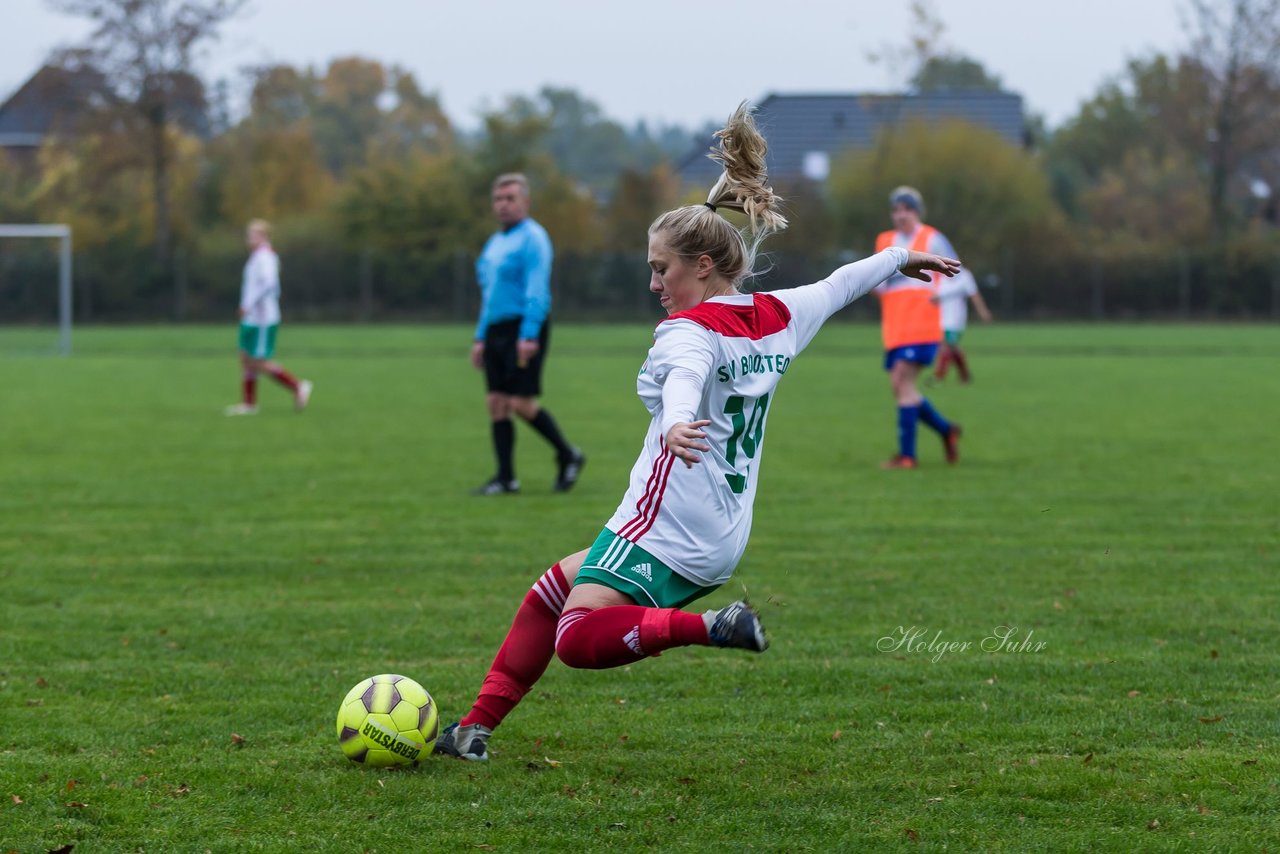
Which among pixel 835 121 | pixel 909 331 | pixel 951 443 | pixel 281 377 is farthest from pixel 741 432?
pixel 835 121

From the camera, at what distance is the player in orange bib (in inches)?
442

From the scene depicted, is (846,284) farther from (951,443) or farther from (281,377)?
(281,377)

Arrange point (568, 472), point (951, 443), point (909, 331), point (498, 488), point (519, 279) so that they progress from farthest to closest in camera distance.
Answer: point (951, 443) → point (909, 331) → point (568, 472) → point (498, 488) → point (519, 279)

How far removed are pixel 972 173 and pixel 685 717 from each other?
Result: 43.3 m

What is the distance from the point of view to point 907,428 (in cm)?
1141

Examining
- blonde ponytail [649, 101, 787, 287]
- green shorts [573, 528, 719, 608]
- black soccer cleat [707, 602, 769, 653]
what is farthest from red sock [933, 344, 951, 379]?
black soccer cleat [707, 602, 769, 653]

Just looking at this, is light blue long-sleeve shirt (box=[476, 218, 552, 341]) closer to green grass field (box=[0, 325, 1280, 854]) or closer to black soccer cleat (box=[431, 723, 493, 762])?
green grass field (box=[0, 325, 1280, 854])

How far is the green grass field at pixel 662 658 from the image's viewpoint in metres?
3.94

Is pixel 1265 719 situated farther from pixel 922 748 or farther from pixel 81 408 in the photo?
pixel 81 408

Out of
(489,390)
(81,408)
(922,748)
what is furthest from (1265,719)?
(81,408)

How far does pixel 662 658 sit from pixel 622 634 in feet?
6.45

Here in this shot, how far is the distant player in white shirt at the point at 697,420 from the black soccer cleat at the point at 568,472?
6139mm

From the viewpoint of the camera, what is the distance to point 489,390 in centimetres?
A: 1008

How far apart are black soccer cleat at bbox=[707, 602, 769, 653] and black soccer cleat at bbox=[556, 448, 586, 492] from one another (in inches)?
267
